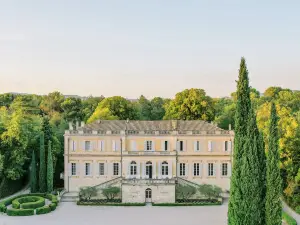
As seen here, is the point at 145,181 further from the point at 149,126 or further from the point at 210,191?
the point at 149,126

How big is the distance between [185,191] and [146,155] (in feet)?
20.1

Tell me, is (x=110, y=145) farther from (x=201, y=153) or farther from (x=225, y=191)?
(x=225, y=191)

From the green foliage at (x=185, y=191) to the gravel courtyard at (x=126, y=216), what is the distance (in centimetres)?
256

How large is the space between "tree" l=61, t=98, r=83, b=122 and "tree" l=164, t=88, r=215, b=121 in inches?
910

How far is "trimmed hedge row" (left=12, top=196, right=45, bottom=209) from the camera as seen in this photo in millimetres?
39938

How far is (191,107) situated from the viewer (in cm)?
6794

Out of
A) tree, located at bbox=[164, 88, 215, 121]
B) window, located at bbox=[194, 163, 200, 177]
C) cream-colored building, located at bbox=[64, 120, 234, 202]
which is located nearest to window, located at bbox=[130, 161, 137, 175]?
cream-colored building, located at bbox=[64, 120, 234, 202]

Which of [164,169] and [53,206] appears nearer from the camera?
[53,206]

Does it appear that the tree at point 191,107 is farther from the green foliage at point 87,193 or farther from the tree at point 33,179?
the tree at point 33,179

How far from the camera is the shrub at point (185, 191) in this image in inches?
1757

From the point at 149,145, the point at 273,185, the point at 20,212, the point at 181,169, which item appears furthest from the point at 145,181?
the point at 273,185

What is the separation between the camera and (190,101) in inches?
2699

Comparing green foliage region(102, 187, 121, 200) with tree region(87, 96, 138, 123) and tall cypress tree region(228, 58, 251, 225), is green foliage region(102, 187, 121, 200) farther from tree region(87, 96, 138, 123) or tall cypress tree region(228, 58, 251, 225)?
tree region(87, 96, 138, 123)

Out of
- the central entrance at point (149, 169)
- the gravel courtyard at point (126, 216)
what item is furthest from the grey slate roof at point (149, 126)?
the gravel courtyard at point (126, 216)
